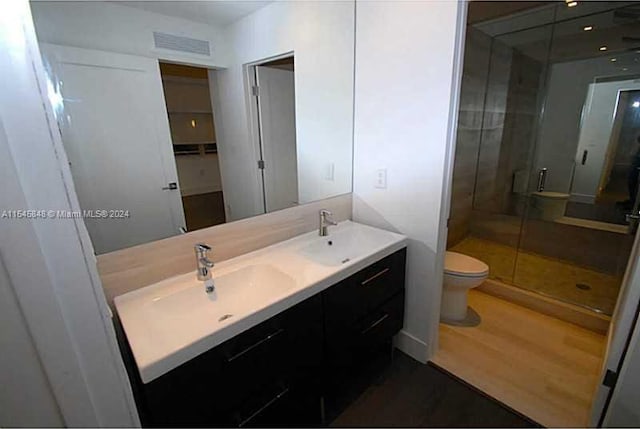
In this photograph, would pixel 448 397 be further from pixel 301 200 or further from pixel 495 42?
pixel 495 42

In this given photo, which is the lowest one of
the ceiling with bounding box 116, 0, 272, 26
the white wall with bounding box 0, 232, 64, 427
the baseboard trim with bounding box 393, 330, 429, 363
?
the baseboard trim with bounding box 393, 330, 429, 363

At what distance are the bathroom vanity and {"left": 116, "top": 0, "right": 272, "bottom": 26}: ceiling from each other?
3.71ft

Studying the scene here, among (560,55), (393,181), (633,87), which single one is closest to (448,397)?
(393,181)

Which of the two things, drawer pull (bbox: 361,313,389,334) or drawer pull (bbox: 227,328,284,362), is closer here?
drawer pull (bbox: 227,328,284,362)

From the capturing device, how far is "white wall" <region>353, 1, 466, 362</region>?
1.45m

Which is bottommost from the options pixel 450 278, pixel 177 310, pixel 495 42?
pixel 450 278

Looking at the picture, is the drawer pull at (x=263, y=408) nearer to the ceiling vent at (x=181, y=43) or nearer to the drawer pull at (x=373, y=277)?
the drawer pull at (x=373, y=277)

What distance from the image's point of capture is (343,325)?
4.56ft

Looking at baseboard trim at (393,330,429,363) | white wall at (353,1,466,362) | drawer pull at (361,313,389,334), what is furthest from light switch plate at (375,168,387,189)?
baseboard trim at (393,330,429,363)

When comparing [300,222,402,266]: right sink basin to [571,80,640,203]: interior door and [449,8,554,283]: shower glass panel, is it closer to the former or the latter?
[449,8,554,283]: shower glass panel

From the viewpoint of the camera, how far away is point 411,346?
1.90 m

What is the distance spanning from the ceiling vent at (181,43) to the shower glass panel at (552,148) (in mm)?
2261

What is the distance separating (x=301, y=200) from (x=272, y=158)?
32 centimetres

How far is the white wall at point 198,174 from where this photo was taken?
1380 millimetres
